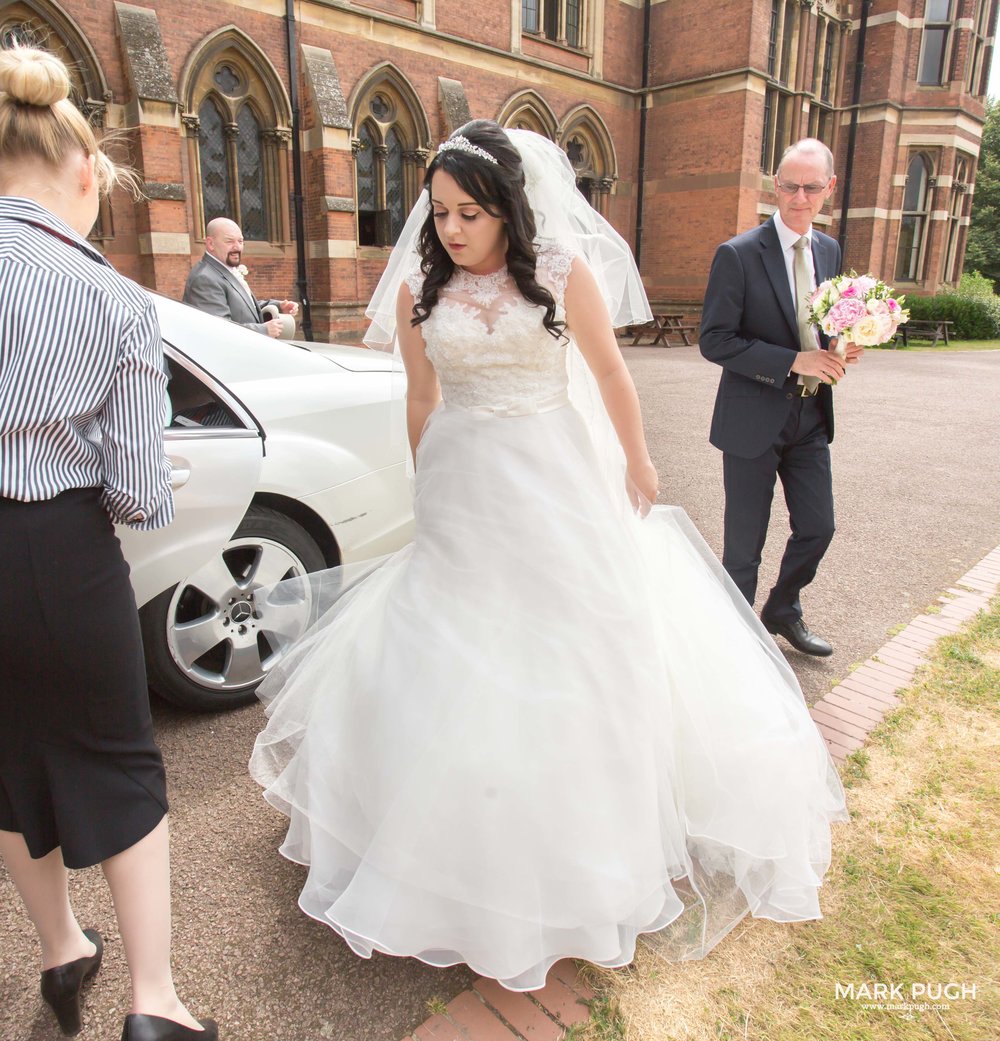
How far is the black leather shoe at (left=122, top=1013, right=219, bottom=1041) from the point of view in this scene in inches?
69.8

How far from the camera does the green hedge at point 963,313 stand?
27531mm

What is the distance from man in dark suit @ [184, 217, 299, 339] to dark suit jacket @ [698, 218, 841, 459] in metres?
3.00

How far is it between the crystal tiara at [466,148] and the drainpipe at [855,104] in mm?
28312

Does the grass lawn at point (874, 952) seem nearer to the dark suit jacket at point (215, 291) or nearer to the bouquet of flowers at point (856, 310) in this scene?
the bouquet of flowers at point (856, 310)

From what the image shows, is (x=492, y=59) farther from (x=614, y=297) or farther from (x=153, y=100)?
(x=614, y=297)

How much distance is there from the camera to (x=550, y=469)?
2.42 m

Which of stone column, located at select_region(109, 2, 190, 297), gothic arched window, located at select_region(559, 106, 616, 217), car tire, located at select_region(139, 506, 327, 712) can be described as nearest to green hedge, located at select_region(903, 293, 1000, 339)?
gothic arched window, located at select_region(559, 106, 616, 217)

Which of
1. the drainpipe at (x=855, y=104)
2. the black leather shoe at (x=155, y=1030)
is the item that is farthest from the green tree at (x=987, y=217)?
the black leather shoe at (x=155, y=1030)

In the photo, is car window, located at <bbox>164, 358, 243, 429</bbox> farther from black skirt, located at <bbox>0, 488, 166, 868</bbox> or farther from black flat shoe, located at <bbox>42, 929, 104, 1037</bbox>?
black flat shoe, located at <bbox>42, 929, 104, 1037</bbox>

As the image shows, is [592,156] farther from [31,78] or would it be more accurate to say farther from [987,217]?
[987,217]

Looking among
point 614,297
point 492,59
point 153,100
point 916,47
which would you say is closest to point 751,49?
point 492,59

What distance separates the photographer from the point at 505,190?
233cm

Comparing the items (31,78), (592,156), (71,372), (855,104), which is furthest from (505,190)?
(855,104)

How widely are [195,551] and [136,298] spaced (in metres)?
1.49
